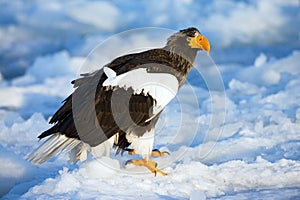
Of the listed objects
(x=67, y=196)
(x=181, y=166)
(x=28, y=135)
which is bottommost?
(x=67, y=196)

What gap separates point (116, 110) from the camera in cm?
475

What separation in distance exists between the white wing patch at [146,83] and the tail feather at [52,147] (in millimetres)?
600

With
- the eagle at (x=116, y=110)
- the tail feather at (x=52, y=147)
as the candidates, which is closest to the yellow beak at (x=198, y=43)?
the eagle at (x=116, y=110)

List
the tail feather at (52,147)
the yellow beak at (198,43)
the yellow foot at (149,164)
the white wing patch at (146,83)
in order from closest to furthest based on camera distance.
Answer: the tail feather at (52,147)
the white wing patch at (146,83)
the yellow foot at (149,164)
the yellow beak at (198,43)

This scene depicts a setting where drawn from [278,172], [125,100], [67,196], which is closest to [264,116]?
[278,172]

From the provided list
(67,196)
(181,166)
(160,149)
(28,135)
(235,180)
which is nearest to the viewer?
(67,196)

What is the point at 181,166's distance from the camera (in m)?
5.13

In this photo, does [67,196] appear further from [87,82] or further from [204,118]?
[204,118]

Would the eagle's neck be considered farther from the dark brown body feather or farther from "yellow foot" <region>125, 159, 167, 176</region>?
"yellow foot" <region>125, 159, 167, 176</region>

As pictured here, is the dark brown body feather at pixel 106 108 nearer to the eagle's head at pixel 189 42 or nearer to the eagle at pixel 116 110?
the eagle at pixel 116 110

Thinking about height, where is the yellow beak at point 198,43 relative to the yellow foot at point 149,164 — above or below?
above

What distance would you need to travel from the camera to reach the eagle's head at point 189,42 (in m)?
5.56

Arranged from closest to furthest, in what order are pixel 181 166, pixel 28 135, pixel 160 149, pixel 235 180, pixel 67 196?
pixel 67 196
pixel 235 180
pixel 181 166
pixel 160 149
pixel 28 135

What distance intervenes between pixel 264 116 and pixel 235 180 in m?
2.07
